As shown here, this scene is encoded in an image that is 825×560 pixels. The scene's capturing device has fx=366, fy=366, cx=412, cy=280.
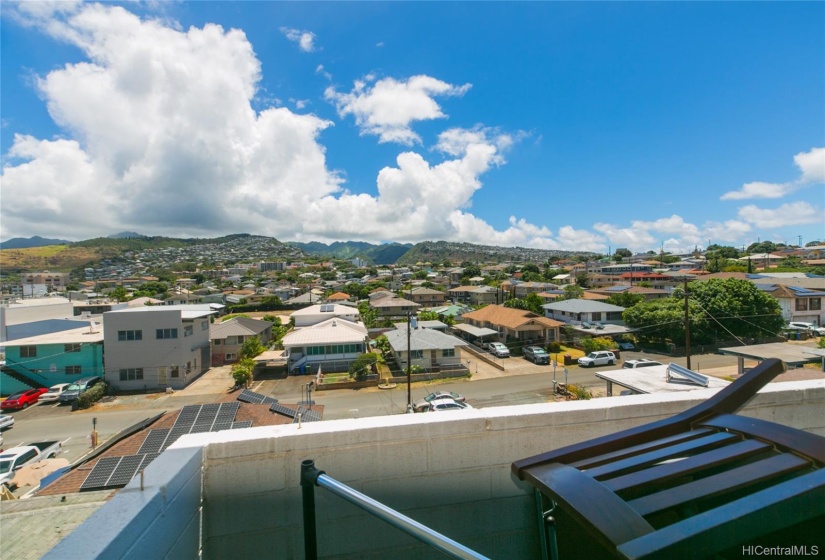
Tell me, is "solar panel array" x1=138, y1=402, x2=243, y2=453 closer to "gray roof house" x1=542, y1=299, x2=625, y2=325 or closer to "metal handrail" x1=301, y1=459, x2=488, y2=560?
"metal handrail" x1=301, y1=459, x2=488, y2=560

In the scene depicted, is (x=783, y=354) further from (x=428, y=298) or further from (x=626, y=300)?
(x=428, y=298)

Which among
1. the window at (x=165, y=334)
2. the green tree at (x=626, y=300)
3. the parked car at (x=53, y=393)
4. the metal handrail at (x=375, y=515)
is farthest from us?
the green tree at (x=626, y=300)

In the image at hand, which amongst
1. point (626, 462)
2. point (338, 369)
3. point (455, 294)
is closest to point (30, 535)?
point (626, 462)

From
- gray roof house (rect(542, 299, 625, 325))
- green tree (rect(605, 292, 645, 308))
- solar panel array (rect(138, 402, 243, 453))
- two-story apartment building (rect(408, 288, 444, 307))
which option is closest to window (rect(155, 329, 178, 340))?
solar panel array (rect(138, 402, 243, 453))

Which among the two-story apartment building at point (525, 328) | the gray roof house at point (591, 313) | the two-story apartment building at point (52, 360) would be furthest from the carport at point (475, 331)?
the two-story apartment building at point (52, 360)

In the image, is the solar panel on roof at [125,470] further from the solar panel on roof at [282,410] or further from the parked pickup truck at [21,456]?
the parked pickup truck at [21,456]

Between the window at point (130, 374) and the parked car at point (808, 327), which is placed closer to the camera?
the window at point (130, 374)
